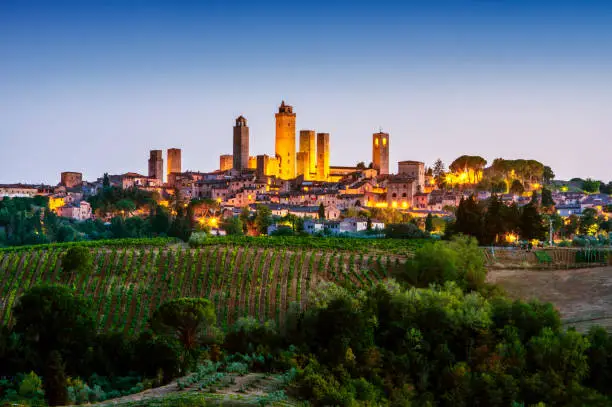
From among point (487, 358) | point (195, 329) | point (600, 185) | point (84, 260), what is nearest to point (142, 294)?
point (84, 260)

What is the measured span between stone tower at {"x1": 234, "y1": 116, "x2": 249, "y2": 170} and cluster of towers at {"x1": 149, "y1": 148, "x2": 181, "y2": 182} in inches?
277

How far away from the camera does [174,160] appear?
83.3m

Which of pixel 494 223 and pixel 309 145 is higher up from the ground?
pixel 309 145

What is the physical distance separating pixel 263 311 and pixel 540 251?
13953mm

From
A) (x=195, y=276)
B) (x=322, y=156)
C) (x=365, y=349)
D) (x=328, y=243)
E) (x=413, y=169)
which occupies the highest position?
(x=322, y=156)

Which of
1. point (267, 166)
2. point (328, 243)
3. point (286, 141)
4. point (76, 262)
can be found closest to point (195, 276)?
point (76, 262)

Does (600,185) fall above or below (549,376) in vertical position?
above

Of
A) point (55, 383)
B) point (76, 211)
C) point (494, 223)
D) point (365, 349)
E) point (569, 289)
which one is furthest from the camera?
point (76, 211)

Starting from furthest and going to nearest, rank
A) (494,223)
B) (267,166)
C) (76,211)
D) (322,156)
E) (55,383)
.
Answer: (322,156) → (267,166) → (76,211) → (494,223) → (55,383)

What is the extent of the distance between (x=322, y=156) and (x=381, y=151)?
5602 mm

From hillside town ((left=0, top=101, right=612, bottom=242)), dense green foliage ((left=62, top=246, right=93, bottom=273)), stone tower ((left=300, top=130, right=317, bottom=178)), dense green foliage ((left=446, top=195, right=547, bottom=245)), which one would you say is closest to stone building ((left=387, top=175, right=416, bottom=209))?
hillside town ((left=0, top=101, right=612, bottom=242))

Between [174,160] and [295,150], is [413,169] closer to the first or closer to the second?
[295,150]

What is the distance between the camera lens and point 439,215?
58094 millimetres

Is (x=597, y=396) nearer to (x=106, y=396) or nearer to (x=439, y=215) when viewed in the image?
(x=106, y=396)
